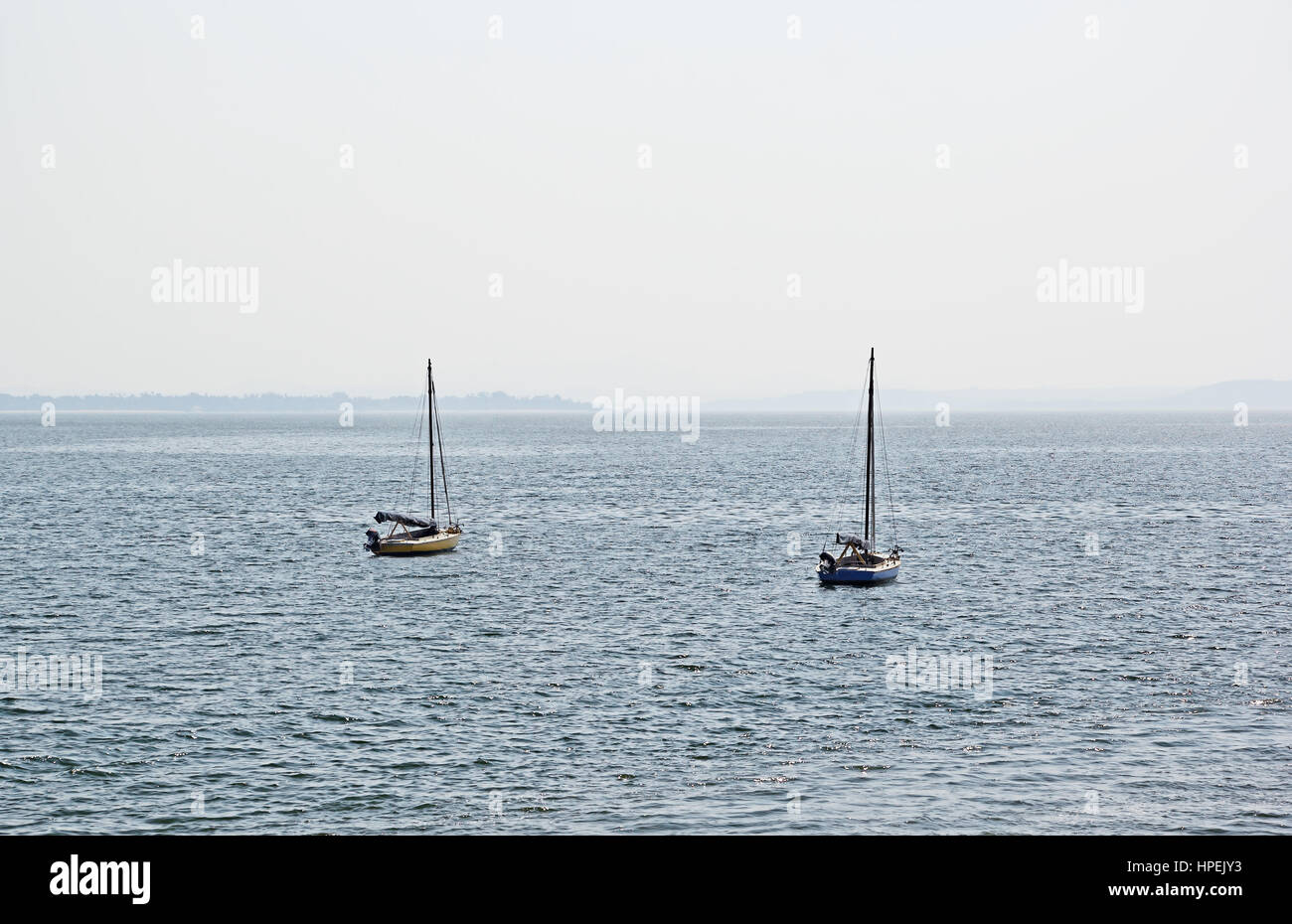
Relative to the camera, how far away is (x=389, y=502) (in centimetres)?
12775

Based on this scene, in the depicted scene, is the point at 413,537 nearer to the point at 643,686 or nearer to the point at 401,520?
the point at 401,520

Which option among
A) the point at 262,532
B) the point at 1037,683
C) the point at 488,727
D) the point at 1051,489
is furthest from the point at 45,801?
the point at 1051,489

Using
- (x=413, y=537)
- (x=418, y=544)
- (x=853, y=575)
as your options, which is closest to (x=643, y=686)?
(x=853, y=575)

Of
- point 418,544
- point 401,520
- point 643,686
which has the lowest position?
point 643,686

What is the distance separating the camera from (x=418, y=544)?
79.3 meters

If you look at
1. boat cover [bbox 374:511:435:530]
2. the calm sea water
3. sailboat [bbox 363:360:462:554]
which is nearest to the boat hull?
the calm sea water

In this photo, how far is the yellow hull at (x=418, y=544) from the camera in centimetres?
7844

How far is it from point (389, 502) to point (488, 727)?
9472cm

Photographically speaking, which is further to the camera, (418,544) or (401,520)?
(401,520)

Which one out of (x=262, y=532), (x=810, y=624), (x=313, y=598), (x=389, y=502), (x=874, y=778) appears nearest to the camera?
(x=874, y=778)

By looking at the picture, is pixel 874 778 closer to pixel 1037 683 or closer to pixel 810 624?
pixel 1037 683

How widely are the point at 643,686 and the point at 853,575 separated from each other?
1055 inches

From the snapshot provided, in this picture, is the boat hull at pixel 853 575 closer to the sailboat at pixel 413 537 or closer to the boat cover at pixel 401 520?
the sailboat at pixel 413 537
